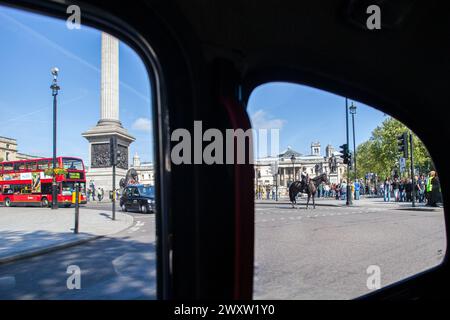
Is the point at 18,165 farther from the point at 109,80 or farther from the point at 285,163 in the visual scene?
the point at 285,163

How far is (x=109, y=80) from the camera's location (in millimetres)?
1422

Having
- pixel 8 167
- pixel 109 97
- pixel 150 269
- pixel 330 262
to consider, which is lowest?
pixel 330 262

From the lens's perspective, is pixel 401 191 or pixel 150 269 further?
pixel 401 191

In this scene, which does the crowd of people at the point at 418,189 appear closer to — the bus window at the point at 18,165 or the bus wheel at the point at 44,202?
the bus window at the point at 18,165

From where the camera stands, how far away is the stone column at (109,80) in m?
1.33

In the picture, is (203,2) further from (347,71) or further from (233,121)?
(347,71)

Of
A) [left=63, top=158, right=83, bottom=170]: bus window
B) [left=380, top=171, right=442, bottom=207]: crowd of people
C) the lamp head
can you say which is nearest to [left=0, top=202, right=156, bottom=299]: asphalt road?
[left=63, top=158, right=83, bottom=170]: bus window

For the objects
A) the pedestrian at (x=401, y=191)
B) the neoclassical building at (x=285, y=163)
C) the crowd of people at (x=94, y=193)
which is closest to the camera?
the neoclassical building at (x=285, y=163)

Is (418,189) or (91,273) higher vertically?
(418,189)

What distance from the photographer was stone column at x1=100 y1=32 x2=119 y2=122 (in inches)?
52.5

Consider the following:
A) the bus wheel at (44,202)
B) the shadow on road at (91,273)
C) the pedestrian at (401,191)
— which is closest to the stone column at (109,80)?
the shadow on road at (91,273)

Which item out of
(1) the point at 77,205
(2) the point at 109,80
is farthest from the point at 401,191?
A: (2) the point at 109,80

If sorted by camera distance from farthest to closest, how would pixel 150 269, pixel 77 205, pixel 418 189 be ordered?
1. pixel 418 189
2. pixel 77 205
3. pixel 150 269
